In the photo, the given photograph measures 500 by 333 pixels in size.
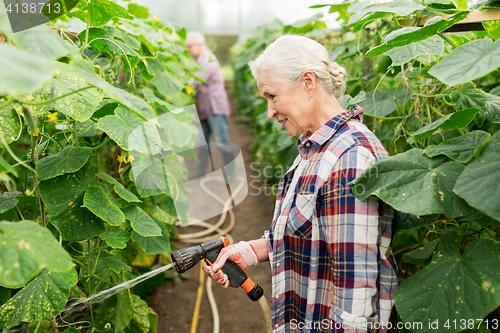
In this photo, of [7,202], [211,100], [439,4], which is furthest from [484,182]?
[211,100]

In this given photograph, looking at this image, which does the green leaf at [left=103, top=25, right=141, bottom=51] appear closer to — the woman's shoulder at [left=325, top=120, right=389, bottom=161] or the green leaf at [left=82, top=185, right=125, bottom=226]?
the green leaf at [left=82, top=185, right=125, bottom=226]

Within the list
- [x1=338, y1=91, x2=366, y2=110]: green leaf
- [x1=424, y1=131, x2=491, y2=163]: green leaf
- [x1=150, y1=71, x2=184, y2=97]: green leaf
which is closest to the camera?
[x1=424, y1=131, x2=491, y2=163]: green leaf

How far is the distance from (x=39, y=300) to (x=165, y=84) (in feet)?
4.44

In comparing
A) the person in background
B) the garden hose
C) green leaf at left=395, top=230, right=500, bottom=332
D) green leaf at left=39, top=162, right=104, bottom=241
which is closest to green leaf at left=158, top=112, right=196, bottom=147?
green leaf at left=39, top=162, right=104, bottom=241

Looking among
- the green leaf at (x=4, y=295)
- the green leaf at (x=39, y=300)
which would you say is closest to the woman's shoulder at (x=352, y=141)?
the green leaf at (x=39, y=300)

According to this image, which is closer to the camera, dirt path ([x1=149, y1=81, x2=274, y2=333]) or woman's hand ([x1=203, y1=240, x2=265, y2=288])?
woman's hand ([x1=203, y1=240, x2=265, y2=288])

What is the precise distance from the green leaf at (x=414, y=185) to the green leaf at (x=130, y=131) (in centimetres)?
75

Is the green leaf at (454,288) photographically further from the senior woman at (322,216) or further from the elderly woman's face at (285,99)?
the elderly woman's face at (285,99)

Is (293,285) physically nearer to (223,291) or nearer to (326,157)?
(326,157)

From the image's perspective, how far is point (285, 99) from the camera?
109 cm

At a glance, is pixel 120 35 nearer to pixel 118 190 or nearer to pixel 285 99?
pixel 118 190

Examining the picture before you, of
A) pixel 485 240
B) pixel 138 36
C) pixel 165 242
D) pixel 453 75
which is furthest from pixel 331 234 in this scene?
pixel 138 36

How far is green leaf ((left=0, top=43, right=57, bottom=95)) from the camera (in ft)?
1.39

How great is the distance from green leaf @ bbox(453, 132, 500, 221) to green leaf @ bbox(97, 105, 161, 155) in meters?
0.95
